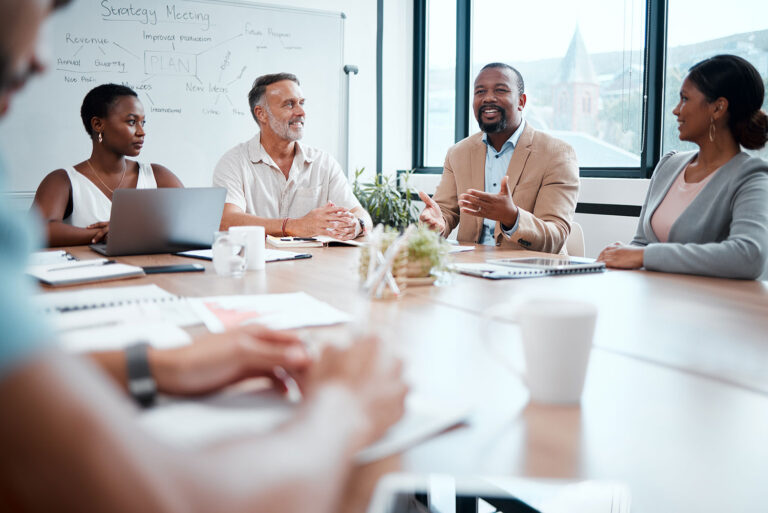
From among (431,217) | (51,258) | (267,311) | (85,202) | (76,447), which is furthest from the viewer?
(85,202)

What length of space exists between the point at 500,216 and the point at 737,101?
860mm

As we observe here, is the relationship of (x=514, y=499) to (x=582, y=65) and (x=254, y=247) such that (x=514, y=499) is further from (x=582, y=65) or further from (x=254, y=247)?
(x=582, y=65)

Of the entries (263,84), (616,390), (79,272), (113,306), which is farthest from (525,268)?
(263,84)

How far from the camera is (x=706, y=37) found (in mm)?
3248

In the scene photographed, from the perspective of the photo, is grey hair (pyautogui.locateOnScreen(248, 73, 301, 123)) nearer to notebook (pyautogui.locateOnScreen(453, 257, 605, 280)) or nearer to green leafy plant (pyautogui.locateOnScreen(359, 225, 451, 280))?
notebook (pyautogui.locateOnScreen(453, 257, 605, 280))

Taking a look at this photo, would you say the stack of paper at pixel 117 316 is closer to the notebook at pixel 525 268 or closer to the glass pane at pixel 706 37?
the notebook at pixel 525 268

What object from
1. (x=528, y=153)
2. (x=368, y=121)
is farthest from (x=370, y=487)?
(x=368, y=121)

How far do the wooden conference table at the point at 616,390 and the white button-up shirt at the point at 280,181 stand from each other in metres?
1.52

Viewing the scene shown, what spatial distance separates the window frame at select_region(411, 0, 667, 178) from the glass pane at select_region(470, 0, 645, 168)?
7 cm

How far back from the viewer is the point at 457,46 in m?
4.90

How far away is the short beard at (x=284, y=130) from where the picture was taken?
3.08 meters

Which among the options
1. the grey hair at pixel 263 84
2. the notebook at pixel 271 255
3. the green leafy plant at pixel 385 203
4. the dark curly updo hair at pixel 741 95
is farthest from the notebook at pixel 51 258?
the green leafy plant at pixel 385 203

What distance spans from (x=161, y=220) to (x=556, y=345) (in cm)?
156

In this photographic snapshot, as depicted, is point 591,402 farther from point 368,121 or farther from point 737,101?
point 368,121
